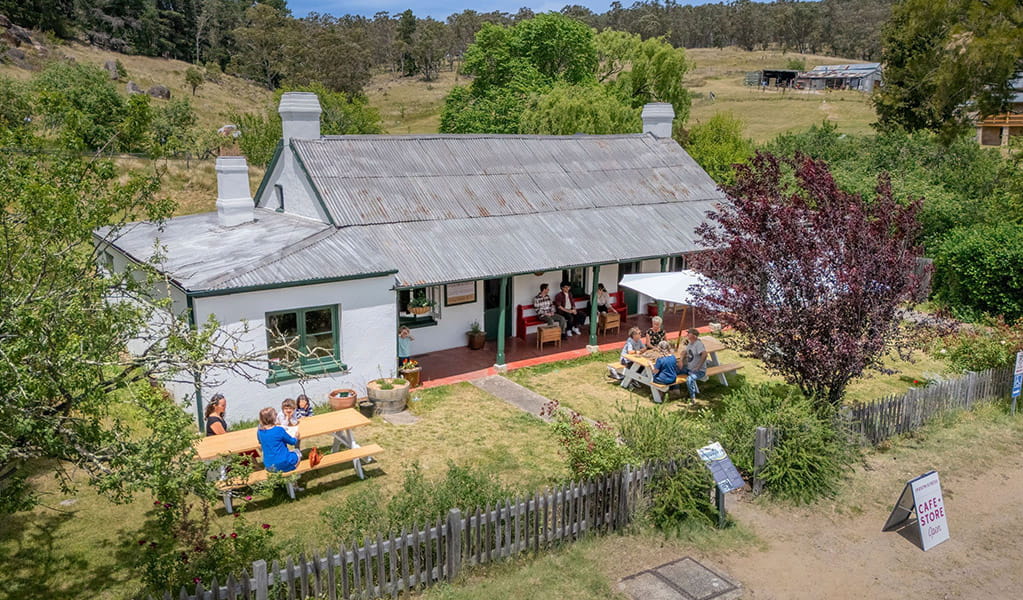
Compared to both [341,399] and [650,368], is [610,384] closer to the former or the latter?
[650,368]

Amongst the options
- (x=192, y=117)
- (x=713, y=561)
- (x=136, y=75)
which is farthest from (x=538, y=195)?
(x=136, y=75)

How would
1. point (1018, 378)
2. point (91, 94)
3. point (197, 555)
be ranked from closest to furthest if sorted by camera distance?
1. point (197, 555)
2. point (1018, 378)
3. point (91, 94)

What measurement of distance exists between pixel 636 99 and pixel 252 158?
2306 centimetres

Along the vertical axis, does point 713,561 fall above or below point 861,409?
below

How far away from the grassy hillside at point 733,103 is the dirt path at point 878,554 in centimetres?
4526

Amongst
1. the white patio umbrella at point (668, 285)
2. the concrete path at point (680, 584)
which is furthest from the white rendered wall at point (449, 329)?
the concrete path at point (680, 584)

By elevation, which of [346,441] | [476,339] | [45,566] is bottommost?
[45,566]

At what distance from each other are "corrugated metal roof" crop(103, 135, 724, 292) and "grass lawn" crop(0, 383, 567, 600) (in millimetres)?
3120

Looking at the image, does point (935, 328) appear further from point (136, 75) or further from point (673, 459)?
point (136, 75)

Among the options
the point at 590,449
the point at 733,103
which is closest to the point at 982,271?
the point at 590,449

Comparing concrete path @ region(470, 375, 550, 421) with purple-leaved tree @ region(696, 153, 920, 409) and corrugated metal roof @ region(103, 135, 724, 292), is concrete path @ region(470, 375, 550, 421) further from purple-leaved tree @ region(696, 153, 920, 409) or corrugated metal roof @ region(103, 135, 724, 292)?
purple-leaved tree @ region(696, 153, 920, 409)

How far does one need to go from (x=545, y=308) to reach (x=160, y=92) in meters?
61.1

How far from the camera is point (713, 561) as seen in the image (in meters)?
9.00

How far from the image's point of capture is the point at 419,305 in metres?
17.1
